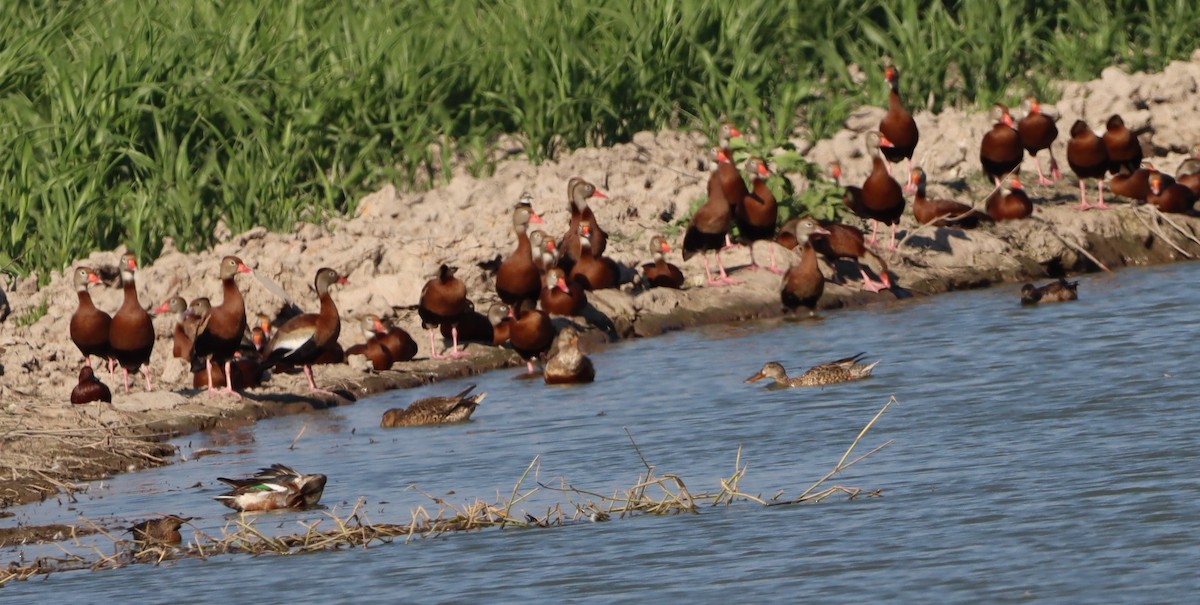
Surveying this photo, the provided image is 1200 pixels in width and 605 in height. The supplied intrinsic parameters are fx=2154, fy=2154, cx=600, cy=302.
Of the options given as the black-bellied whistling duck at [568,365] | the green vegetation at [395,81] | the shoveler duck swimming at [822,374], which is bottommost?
the shoveler duck swimming at [822,374]

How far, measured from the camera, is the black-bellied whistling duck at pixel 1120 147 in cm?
1992

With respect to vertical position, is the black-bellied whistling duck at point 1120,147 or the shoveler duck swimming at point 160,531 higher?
the black-bellied whistling duck at point 1120,147

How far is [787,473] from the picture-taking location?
11.1 meters

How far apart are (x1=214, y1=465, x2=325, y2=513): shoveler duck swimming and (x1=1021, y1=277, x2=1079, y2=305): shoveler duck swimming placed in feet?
25.5

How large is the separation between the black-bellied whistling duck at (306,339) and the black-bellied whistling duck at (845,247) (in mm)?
4424

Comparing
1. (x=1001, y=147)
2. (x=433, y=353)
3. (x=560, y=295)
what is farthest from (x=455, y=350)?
(x=1001, y=147)

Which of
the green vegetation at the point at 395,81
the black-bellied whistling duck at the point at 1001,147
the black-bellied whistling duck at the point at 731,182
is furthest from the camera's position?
the black-bellied whistling duck at the point at 1001,147

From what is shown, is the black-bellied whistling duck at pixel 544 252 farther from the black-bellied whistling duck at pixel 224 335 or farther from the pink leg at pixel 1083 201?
the pink leg at pixel 1083 201

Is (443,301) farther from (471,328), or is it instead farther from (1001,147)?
(1001,147)

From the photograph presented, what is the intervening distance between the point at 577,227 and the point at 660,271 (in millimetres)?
765

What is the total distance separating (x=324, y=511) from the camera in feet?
35.0

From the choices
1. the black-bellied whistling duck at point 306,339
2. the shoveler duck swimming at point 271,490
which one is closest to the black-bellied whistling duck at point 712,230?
the black-bellied whistling duck at point 306,339

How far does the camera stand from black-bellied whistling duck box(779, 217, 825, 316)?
1695cm

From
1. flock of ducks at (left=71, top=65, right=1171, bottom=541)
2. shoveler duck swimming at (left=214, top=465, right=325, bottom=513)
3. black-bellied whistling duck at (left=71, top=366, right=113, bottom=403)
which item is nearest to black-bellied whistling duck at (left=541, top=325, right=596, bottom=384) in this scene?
flock of ducks at (left=71, top=65, right=1171, bottom=541)
